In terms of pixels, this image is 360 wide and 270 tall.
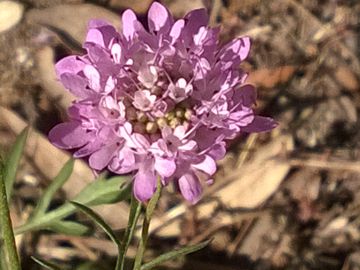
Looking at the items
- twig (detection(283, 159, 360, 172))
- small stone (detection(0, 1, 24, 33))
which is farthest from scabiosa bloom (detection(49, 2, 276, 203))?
small stone (detection(0, 1, 24, 33))

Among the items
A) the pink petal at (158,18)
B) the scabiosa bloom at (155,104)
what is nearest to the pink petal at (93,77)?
the scabiosa bloom at (155,104)

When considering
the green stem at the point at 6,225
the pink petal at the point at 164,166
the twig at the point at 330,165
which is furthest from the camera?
the twig at the point at 330,165

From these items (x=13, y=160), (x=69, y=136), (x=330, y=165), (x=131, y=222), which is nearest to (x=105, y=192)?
(x=13, y=160)

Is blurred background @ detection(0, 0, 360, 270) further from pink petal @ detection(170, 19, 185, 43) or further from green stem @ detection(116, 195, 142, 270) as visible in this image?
pink petal @ detection(170, 19, 185, 43)

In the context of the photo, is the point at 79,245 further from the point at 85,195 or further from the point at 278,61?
the point at 278,61

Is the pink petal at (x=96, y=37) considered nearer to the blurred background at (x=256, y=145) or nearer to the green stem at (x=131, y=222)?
the green stem at (x=131, y=222)

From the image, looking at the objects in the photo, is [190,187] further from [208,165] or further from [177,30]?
[177,30]
